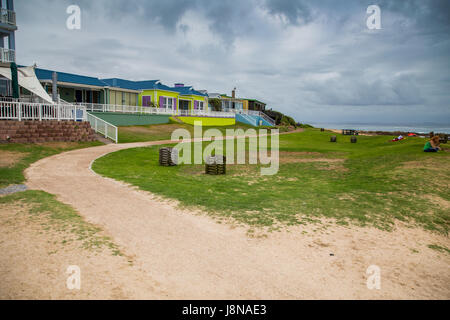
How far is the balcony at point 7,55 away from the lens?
2184cm

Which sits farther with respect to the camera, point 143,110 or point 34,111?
point 143,110

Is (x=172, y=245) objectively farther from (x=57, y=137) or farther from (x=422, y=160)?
Answer: (x=57, y=137)

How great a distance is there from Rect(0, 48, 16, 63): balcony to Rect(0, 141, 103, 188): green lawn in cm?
950

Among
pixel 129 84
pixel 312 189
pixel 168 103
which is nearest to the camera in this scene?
pixel 312 189

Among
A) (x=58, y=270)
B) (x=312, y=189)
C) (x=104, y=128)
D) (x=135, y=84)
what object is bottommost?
(x=58, y=270)

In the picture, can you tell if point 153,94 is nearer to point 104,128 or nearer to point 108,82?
point 108,82

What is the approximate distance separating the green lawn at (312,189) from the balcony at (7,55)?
1398 cm

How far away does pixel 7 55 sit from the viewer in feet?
73.0

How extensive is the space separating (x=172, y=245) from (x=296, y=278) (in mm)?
2375

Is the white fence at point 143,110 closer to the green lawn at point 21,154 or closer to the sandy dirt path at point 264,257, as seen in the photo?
the green lawn at point 21,154

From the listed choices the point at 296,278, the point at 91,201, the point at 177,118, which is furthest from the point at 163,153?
the point at 177,118

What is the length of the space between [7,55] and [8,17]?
11.7 ft

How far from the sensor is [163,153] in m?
14.8

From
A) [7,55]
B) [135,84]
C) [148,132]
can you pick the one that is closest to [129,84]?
[135,84]
